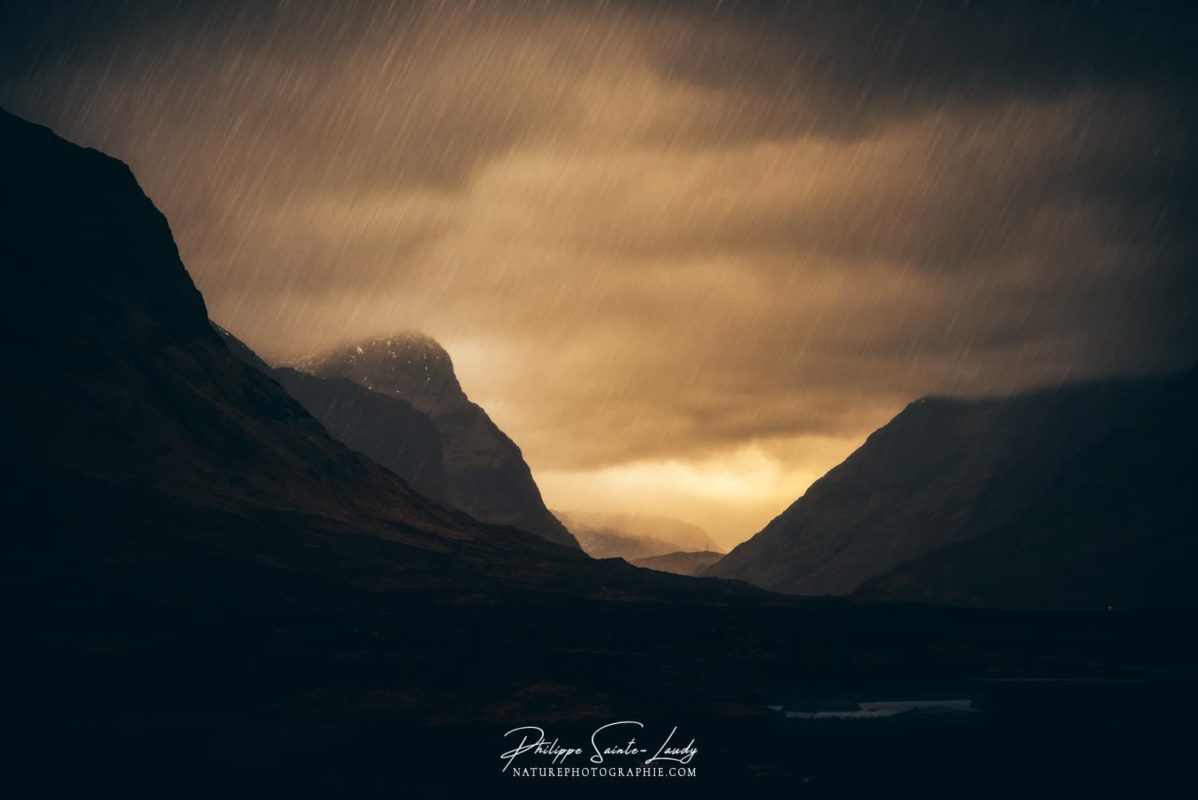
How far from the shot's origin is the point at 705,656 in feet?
471

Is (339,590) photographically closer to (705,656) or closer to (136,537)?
(136,537)

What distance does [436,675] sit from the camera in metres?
122

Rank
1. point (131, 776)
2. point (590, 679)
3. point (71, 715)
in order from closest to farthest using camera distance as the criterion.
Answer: point (131, 776) < point (71, 715) < point (590, 679)

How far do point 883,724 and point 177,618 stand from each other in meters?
91.8

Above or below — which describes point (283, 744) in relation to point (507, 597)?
below

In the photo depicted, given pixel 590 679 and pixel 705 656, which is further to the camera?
pixel 705 656

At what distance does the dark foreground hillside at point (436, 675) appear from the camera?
8081 centimetres

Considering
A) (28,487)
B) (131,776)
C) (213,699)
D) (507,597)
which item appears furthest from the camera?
(507,597)

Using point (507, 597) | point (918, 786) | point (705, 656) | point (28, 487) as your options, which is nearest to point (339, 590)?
point (507, 597)

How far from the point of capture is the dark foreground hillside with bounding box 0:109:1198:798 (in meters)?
80.8
